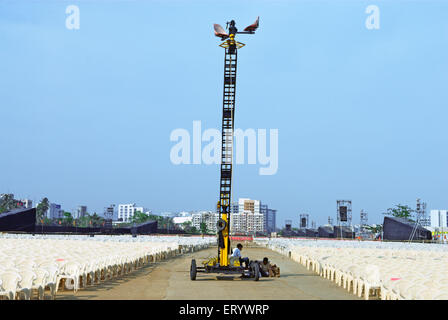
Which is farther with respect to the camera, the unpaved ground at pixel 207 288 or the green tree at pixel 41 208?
the green tree at pixel 41 208

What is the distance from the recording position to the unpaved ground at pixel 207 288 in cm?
1393

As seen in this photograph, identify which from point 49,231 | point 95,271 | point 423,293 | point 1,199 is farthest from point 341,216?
point 1,199

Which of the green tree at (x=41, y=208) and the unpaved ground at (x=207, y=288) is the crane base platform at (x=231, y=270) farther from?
the green tree at (x=41, y=208)

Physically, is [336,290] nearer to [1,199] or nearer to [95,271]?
[95,271]

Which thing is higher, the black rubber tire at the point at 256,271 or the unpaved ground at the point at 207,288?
the black rubber tire at the point at 256,271

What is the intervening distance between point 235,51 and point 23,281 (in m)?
12.8

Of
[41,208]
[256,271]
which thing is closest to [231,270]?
[256,271]

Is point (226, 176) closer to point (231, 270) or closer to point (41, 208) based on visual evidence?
point (231, 270)

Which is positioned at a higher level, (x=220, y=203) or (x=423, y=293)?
(x=220, y=203)

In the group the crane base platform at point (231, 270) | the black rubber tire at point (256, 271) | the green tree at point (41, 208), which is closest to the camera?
the crane base platform at point (231, 270)

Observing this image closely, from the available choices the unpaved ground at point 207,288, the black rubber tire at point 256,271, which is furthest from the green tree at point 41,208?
the black rubber tire at point 256,271

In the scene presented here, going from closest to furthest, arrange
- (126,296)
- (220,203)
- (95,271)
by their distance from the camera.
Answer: (126,296) → (95,271) → (220,203)

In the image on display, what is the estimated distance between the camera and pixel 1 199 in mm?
164875

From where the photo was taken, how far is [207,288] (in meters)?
15.8
